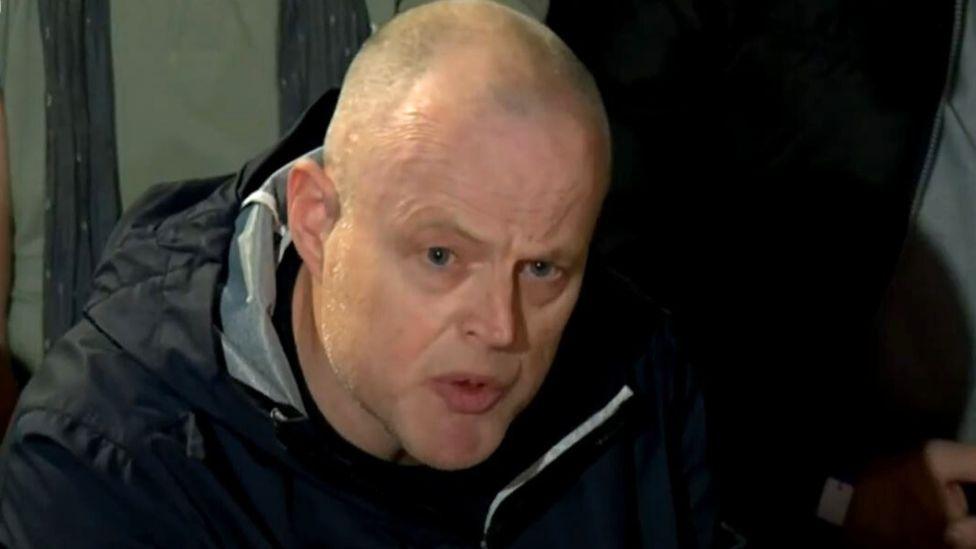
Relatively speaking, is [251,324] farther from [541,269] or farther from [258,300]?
[541,269]

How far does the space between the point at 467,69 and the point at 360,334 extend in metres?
0.20

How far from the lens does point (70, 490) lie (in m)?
0.96

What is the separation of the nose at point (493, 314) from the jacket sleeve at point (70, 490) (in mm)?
261

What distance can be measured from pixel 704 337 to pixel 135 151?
607 mm

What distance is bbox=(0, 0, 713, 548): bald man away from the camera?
0.92 meters

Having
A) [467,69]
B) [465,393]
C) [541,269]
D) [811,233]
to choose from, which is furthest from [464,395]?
[811,233]

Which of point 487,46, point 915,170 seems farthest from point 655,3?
point 487,46

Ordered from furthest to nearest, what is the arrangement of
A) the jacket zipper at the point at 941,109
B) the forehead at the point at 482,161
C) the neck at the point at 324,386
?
1. the jacket zipper at the point at 941,109
2. the neck at the point at 324,386
3. the forehead at the point at 482,161

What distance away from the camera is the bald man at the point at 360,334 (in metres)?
0.92

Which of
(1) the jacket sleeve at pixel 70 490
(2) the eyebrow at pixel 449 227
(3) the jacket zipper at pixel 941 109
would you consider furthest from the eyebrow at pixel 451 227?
(3) the jacket zipper at pixel 941 109

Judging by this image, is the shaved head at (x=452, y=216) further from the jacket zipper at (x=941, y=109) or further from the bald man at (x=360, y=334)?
the jacket zipper at (x=941, y=109)

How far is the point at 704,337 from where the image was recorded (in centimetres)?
145

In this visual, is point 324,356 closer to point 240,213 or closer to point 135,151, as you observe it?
point 240,213

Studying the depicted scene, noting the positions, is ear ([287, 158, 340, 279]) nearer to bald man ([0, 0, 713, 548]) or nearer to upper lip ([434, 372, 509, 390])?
bald man ([0, 0, 713, 548])
